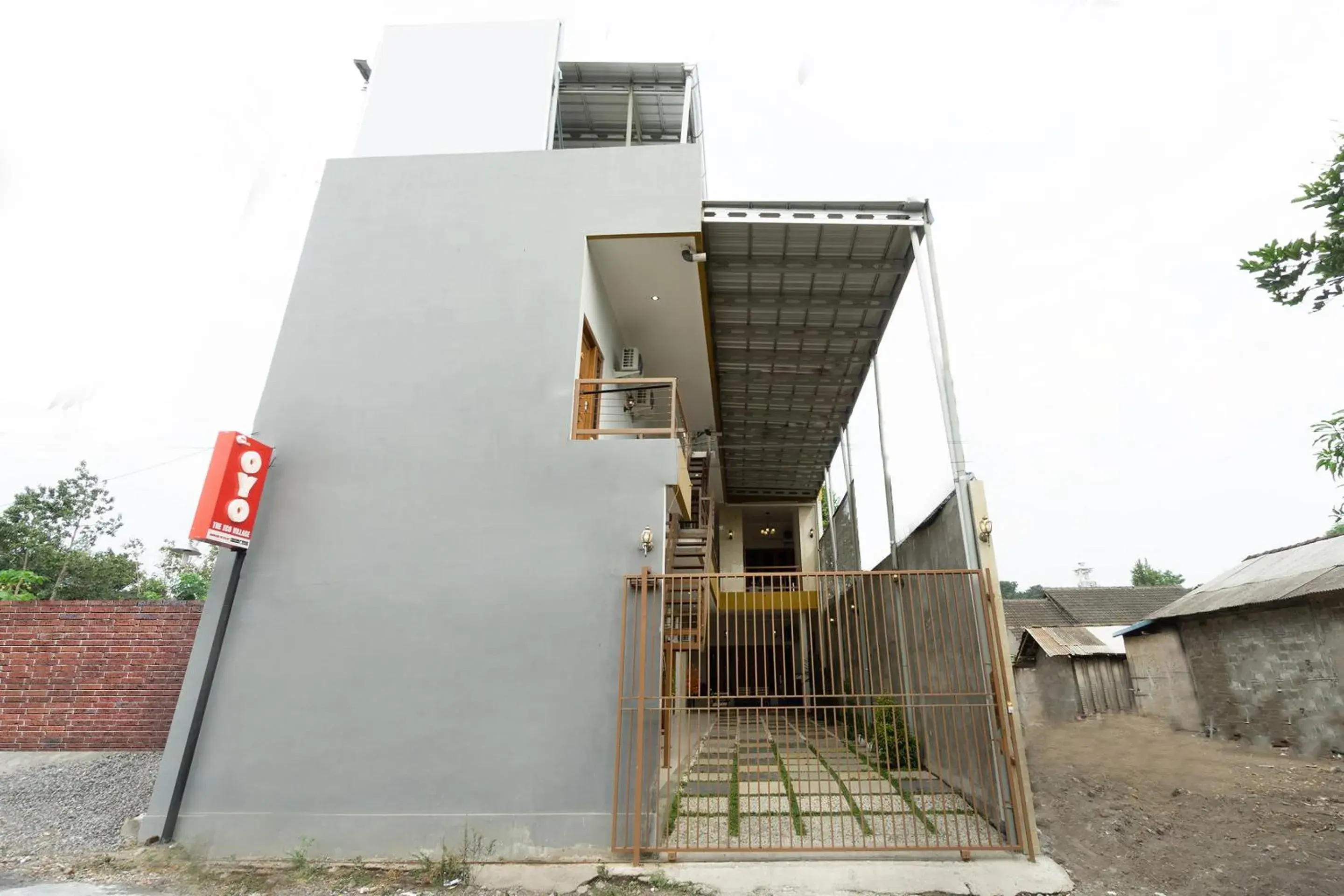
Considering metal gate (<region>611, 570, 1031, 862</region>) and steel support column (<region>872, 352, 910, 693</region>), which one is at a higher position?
steel support column (<region>872, 352, 910, 693</region>)

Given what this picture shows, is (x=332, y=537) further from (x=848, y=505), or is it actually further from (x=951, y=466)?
(x=848, y=505)

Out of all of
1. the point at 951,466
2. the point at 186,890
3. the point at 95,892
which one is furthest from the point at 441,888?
the point at 951,466

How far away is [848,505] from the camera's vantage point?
1318 cm

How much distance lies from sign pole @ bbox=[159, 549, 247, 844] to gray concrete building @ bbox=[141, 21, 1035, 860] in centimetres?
2

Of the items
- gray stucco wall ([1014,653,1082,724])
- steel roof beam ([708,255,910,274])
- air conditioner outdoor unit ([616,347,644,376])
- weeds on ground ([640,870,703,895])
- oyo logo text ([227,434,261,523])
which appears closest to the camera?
weeds on ground ([640,870,703,895])

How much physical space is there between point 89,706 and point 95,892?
3362 millimetres

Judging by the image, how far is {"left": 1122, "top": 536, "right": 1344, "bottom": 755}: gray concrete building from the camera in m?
8.34

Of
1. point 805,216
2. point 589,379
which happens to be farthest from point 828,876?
point 805,216

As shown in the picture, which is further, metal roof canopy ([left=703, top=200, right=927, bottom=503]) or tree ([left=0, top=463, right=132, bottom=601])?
tree ([left=0, top=463, right=132, bottom=601])

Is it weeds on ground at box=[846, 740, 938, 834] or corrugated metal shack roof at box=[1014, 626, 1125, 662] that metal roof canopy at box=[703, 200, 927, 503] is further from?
corrugated metal shack roof at box=[1014, 626, 1125, 662]

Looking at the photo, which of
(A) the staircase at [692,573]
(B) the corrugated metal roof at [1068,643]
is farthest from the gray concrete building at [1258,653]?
(A) the staircase at [692,573]

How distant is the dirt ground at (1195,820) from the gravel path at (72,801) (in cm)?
789

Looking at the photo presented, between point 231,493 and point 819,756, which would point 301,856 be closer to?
point 231,493

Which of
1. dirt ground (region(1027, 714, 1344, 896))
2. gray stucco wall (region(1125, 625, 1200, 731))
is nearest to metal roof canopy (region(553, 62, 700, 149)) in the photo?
dirt ground (region(1027, 714, 1344, 896))
